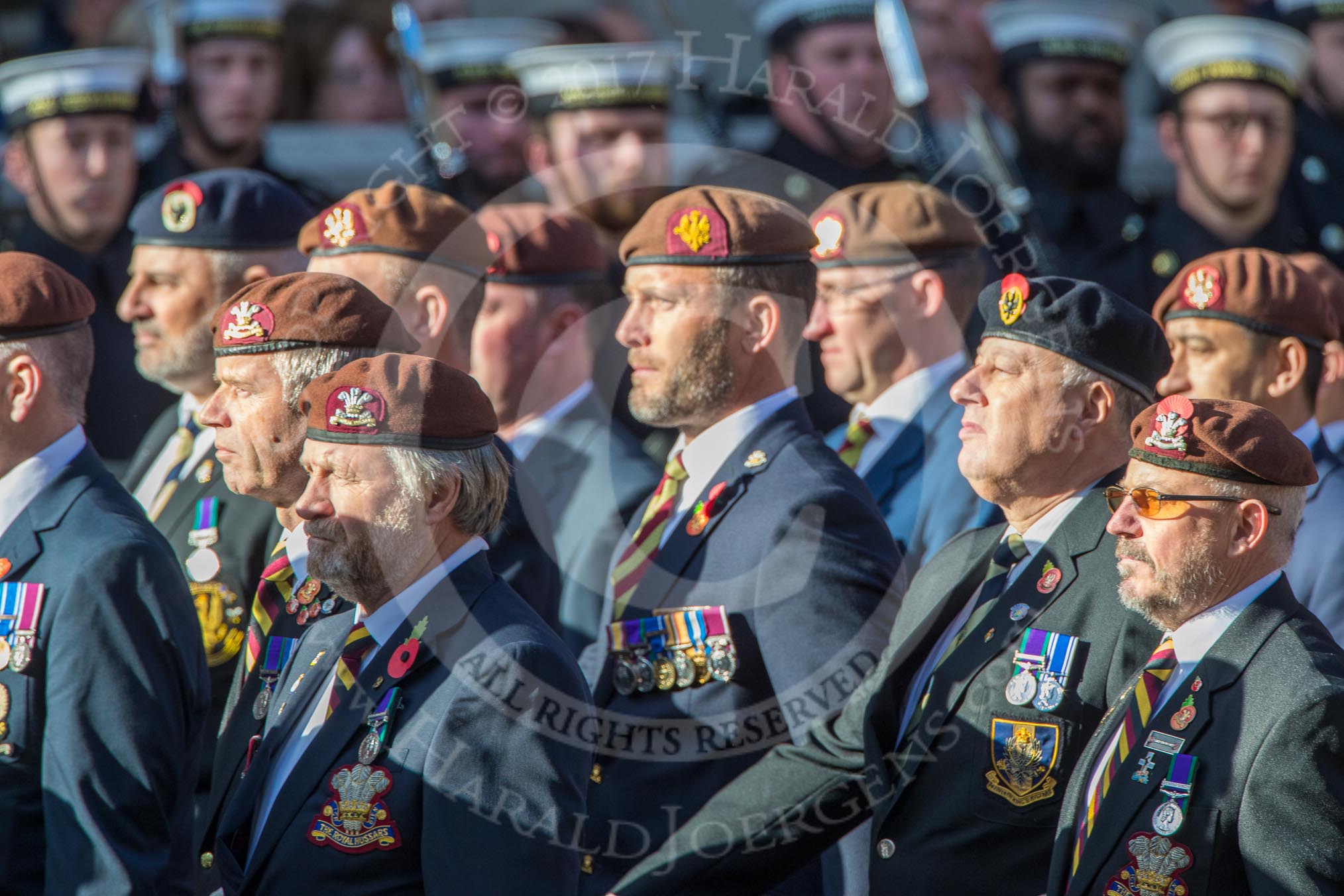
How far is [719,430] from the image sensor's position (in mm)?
4504

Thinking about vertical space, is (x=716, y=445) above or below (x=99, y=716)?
above

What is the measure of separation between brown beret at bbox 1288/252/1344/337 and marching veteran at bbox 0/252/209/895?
10.7 ft

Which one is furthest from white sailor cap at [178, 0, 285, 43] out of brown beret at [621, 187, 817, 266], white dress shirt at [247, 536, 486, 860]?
white dress shirt at [247, 536, 486, 860]

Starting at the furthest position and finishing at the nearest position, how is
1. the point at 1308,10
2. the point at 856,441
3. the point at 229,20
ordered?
the point at 1308,10, the point at 229,20, the point at 856,441

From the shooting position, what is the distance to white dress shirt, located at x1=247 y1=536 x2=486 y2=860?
141 inches

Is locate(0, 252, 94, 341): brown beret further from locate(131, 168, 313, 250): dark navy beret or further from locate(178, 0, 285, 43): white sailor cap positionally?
locate(178, 0, 285, 43): white sailor cap

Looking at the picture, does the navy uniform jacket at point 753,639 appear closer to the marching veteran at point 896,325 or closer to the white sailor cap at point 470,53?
the marching veteran at point 896,325

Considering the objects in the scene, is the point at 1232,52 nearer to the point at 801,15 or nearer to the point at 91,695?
the point at 801,15

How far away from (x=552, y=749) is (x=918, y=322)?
2.43 metres

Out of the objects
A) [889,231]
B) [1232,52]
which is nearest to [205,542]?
[889,231]

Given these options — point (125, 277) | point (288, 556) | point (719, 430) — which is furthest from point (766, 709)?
point (125, 277)

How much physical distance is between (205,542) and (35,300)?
38.0 inches

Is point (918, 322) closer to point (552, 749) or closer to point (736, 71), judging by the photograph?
point (552, 749)

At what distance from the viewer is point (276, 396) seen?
414 centimetres
